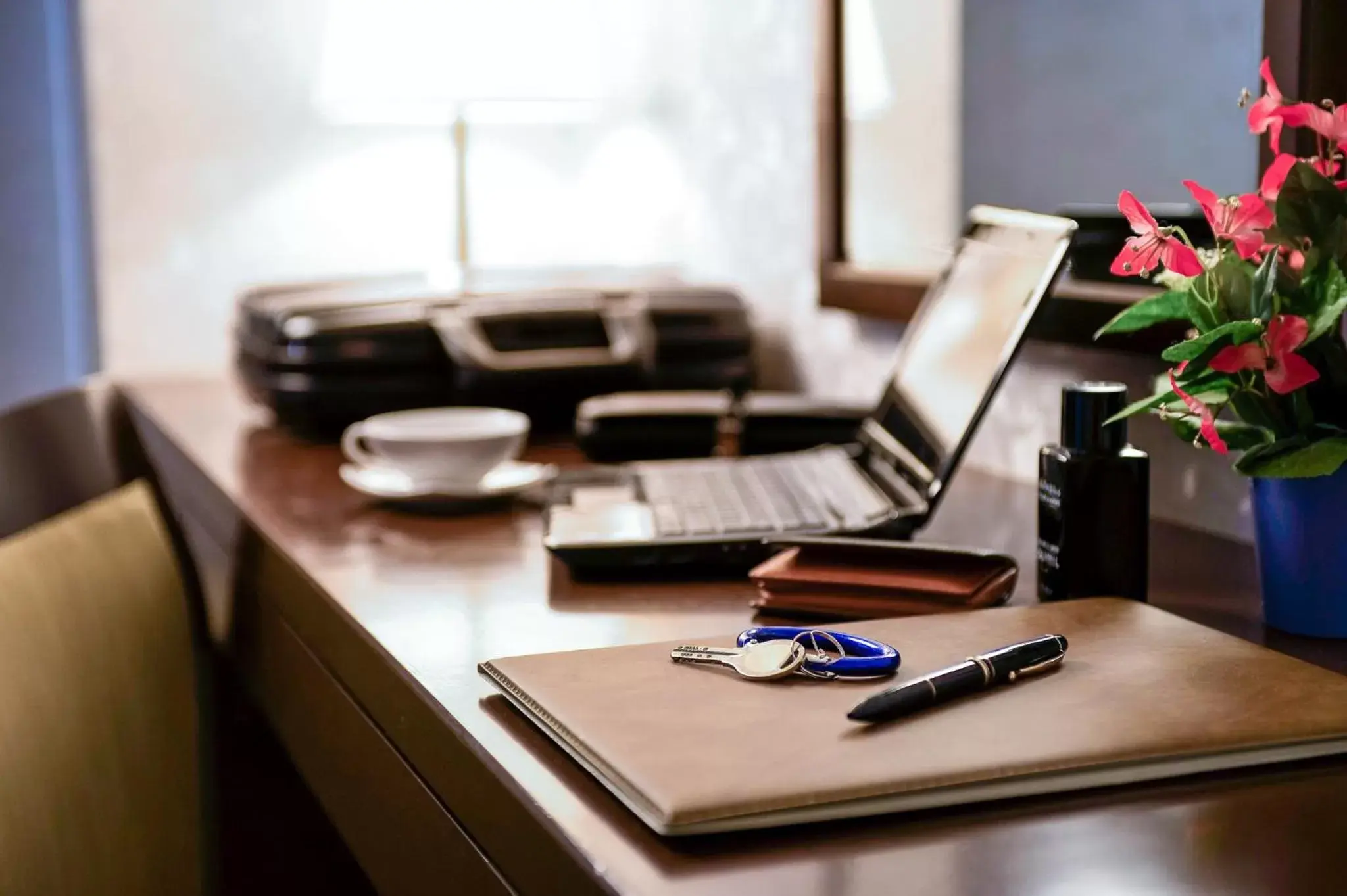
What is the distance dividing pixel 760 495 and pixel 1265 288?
1.42 ft

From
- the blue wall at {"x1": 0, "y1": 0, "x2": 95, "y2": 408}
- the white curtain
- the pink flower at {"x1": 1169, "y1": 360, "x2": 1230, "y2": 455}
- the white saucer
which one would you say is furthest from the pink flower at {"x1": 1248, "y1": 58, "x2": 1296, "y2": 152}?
the blue wall at {"x1": 0, "y1": 0, "x2": 95, "y2": 408}

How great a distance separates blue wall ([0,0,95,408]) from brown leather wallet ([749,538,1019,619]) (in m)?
1.75

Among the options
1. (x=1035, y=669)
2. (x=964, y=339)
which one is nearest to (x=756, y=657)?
(x=1035, y=669)

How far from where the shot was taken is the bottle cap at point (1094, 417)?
0.79 metres

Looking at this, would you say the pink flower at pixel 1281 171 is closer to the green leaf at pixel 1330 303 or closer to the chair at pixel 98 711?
the green leaf at pixel 1330 303

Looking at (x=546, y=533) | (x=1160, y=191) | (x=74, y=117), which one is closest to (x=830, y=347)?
(x=1160, y=191)

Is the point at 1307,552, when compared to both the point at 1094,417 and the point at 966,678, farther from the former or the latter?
the point at 966,678

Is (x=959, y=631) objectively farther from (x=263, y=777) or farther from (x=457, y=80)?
(x=457, y=80)

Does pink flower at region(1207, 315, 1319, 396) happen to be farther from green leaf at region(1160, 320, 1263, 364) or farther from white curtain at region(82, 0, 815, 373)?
white curtain at region(82, 0, 815, 373)

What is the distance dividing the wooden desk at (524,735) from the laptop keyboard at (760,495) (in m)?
0.07

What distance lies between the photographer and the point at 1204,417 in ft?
2.39

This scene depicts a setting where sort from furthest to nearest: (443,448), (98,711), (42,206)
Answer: (42,206)
(443,448)
(98,711)

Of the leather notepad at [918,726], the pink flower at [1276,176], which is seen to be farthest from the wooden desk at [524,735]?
the pink flower at [1276,176]

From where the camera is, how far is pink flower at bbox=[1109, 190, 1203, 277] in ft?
2.35
